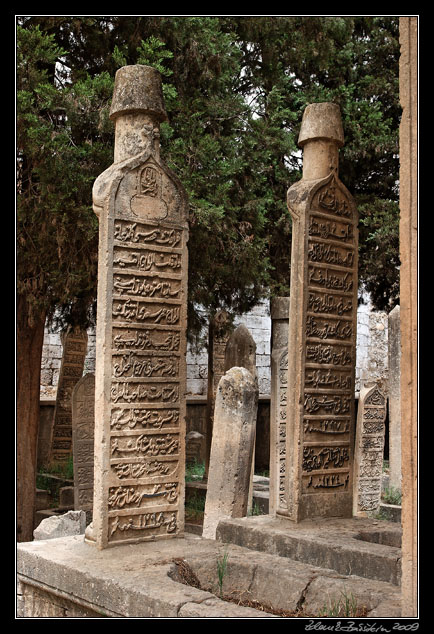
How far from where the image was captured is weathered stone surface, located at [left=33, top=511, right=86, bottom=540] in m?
7.23

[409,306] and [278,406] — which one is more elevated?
[409,306]

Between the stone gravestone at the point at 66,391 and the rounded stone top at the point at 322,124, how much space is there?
26.4 ft

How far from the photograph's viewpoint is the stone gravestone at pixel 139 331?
17.9ft

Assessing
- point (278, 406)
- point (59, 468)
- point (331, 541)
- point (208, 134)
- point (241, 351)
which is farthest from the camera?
point (59, 468)

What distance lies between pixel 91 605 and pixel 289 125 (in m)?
9.55

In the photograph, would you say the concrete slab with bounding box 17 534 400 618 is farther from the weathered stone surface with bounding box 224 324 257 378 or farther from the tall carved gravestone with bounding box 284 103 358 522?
the weathered stone surface with bounding box 224 324 257 378

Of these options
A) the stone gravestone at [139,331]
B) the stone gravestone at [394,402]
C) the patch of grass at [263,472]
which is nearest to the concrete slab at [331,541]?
the stone gravestone at [139,331]

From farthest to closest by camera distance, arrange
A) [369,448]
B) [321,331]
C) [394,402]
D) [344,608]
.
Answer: [394,402], [369,448], [321,331], [344,608]

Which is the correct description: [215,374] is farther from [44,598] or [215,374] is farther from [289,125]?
[44,598]

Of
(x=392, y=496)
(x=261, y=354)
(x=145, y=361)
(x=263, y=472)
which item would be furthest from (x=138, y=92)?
(x=261, y=354)

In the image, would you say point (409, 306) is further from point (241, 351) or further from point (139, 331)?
point (241, 351)

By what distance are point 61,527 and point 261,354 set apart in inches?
469

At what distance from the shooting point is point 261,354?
61.9ft

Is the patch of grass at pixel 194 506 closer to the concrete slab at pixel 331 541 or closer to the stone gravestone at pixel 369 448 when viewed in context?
the stone gravestone at pixel 369 448
